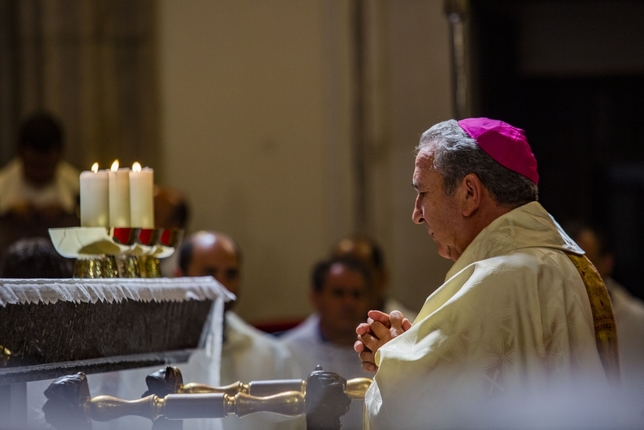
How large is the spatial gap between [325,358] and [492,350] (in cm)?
204

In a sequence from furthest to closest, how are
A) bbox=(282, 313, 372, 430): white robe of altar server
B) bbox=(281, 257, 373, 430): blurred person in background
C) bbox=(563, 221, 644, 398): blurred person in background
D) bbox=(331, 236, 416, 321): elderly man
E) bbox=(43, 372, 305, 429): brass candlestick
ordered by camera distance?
1. bbox=(331, 236, 416, 321): elderly man
2. bbox=(281, 257, 373, 430): blurred person in background
3. bbox=(563, 221, 644, 398): blurred person in background
4. bbox=(282, 313, 372, 430): white robe of altar server
5. bbox=(43, 372, 305, 429): brass candlestick

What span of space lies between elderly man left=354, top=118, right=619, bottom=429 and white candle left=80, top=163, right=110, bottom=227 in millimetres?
973

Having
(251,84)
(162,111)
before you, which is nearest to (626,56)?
(251,84)

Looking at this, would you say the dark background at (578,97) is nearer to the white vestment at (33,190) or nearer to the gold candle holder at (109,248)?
the white vestment at (33,190)

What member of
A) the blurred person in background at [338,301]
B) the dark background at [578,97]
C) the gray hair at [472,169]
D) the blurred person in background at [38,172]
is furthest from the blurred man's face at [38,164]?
the gray hair at [472,169]

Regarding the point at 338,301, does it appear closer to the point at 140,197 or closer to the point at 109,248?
the point at 140,197

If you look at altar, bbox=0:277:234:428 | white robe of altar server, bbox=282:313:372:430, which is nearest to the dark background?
white robe of altar server, bbox=282:313:372:430

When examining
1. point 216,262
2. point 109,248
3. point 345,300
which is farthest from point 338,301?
point 109,248

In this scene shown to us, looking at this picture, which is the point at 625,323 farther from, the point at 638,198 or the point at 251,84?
the point at 251,84

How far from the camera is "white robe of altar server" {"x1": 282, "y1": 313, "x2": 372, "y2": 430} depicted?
3168mm

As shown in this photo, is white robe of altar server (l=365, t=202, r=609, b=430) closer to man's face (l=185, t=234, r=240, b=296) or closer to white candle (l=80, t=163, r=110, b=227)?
white candle (l=80, t=163, r=110, b=227)

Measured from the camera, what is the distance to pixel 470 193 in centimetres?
271

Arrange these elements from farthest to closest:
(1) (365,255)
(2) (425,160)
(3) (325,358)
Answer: (1) (365,255) → (3) (325,358) → (2) (425,160)

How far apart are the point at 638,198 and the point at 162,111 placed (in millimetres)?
4219
